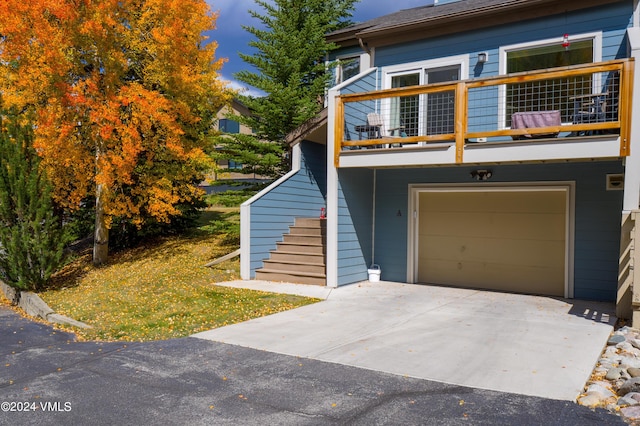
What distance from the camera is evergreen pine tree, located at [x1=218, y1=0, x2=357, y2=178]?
12.2 m

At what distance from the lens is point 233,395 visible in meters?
4.06

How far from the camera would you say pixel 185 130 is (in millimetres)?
13289

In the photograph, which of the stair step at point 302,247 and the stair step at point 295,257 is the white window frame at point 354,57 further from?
the stair step at point 295,257

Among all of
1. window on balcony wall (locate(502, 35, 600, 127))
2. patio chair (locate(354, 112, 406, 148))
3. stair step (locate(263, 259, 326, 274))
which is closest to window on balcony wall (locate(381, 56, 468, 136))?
patio chair (locate(354, 112, 406, 148))

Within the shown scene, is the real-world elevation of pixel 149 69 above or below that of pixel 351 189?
above

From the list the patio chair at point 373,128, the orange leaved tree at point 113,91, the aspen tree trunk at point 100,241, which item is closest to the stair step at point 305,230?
the patio chair at point 373,128

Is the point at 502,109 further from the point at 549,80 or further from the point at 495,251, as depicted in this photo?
the point at 495,251

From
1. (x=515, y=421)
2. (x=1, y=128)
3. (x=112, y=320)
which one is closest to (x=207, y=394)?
(x=515, y=421)

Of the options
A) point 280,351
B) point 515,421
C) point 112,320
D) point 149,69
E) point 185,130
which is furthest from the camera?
point 185,130

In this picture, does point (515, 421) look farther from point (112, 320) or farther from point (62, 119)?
point (62, 119)

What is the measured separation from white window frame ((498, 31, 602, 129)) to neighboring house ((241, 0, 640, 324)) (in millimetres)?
26

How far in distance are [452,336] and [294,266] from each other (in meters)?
4.90

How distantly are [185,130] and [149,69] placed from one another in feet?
6.11

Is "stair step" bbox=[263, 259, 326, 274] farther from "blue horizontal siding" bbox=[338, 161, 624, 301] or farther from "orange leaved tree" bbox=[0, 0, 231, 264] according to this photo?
"orange leaved tree" bbox=[0, 0, 231, 264]
